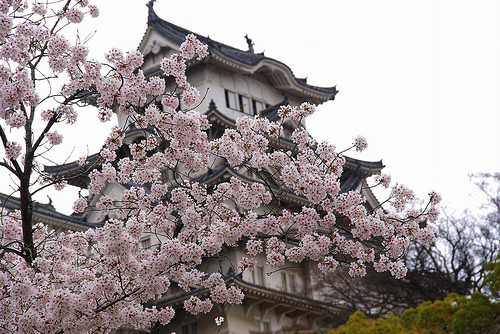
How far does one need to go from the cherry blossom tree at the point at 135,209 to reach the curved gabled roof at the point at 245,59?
70.8 feet

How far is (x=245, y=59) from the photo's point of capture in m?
35.3

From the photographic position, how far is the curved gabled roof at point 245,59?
33.4 meters

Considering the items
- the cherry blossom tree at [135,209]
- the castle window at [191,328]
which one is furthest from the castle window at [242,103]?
the cherry blossom tree at [135,209]

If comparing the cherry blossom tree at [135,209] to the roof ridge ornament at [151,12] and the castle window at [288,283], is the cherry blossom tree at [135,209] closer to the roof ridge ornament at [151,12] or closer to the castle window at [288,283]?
the castle window at [288,283]

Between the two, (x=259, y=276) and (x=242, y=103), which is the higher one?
(x=242, y=103)

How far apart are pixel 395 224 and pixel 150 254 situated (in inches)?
162

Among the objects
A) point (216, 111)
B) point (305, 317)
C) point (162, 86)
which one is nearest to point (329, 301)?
point (305, 317)

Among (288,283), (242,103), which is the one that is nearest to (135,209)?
(288,283)

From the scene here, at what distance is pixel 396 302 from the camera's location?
99.1 feet

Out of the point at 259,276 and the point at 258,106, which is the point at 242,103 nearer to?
the point at 258,106

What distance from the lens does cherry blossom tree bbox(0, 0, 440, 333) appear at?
374 inches

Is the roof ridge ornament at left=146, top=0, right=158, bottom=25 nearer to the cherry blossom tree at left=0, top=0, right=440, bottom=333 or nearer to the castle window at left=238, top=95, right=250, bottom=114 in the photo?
the castle window at left=238, top=95, right=250, bottom=114

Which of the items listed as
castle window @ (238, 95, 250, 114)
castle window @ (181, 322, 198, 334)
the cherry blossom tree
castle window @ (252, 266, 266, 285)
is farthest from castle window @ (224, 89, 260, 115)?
the cherry blossom tree

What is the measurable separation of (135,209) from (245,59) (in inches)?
966
